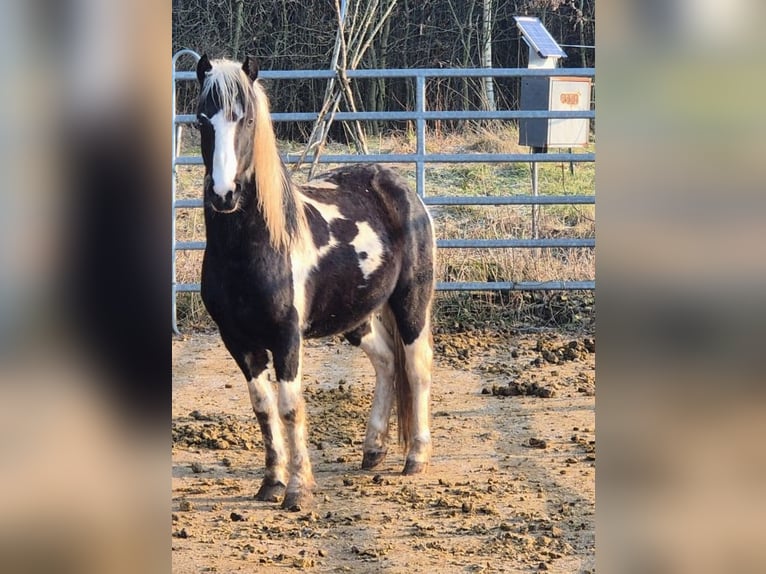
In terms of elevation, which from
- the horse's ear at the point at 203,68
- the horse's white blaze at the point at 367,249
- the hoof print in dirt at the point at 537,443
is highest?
the horse's ear at the point at 203,68

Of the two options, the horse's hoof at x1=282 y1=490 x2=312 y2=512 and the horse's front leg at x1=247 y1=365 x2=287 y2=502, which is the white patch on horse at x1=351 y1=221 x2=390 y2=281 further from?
the horse's hoof at x1=282 y1=490 x2=312 y2=512

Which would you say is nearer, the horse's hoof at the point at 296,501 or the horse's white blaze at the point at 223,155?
the horse's white blaze at the point at 223,155

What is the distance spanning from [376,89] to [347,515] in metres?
9.71

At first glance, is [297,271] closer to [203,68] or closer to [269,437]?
[269,437]

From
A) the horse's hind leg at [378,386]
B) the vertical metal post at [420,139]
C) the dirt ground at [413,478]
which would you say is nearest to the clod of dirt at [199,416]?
the dirt ground at [413,478]

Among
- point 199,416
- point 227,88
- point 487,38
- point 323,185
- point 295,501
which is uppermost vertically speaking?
point 487,38

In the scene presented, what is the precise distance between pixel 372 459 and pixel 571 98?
13.5 feet

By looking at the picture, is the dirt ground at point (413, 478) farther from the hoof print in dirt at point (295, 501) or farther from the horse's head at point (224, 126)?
the horse's head at point (224, 126)

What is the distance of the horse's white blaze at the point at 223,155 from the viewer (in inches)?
123

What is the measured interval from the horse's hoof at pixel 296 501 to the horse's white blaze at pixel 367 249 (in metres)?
0.88

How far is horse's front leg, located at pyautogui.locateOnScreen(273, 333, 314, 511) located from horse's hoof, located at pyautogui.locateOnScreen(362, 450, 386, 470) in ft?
1.59

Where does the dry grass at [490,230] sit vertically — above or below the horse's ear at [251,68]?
below

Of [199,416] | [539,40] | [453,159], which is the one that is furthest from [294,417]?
[539,40]

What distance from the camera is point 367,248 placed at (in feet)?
12.5
